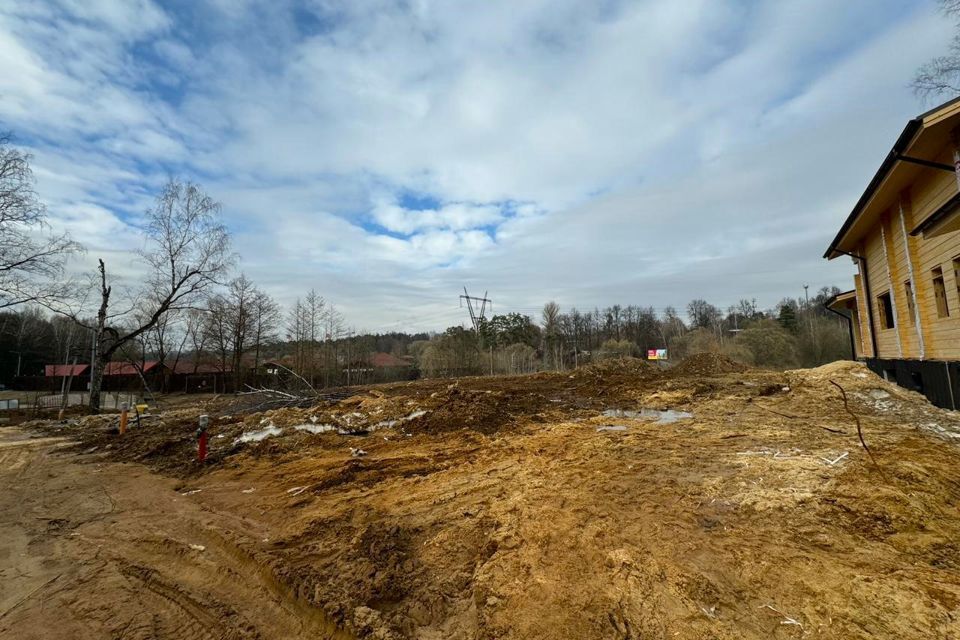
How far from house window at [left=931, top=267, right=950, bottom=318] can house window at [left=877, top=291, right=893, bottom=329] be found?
12.9ft

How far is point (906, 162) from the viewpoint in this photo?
28.9ft

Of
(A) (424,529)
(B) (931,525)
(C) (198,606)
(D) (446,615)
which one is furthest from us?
(A) (424,529)

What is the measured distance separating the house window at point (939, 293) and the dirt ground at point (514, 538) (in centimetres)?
273

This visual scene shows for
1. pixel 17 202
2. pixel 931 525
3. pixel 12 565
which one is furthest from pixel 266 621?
pixel 17 202

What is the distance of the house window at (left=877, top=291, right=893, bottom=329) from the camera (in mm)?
13389

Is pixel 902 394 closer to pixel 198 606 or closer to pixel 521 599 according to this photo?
pixel 521 599

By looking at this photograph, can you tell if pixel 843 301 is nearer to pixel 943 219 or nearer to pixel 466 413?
pixel 943 219

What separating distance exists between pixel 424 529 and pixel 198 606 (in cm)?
198

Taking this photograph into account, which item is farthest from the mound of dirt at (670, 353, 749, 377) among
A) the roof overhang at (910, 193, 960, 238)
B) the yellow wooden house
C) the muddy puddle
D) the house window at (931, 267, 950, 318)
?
the roof overhang at (910, 193, 960, 238)

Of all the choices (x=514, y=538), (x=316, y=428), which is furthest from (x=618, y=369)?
(x=514, y=538)

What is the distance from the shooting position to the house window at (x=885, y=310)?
43.9ft

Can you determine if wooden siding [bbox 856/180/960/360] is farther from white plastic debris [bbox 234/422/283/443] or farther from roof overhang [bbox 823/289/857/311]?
white plastic debris [bbox 234/422/283/443]

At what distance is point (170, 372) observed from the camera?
42000 millimetres

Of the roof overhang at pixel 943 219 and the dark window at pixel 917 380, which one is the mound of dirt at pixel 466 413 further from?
the dark window at pixel 917 380
